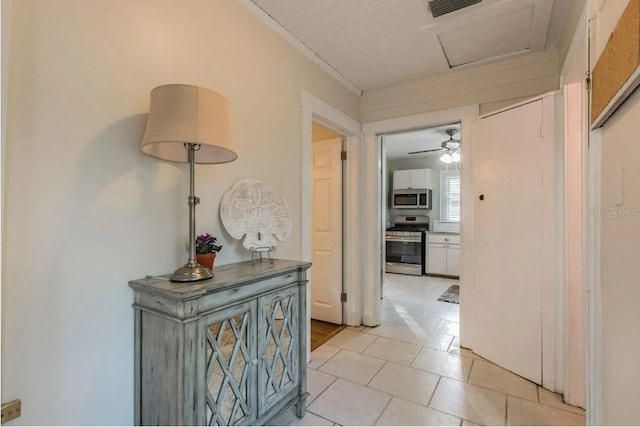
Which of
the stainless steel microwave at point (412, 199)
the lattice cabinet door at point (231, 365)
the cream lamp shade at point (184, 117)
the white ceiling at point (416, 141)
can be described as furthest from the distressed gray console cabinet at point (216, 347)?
the stainless steel microwave at point (412, 199)

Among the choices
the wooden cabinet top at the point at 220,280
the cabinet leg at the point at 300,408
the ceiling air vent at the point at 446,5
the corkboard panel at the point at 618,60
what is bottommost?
the cabinet leg at the point at 300,408

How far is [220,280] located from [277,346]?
1.87ft

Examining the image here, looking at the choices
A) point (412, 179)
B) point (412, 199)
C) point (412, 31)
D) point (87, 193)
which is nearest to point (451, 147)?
point (412, 179)

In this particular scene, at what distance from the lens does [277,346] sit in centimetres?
161

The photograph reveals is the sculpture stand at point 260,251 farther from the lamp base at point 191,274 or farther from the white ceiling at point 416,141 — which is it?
the white ceiling at point 416,141

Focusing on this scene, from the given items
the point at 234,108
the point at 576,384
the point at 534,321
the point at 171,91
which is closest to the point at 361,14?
the point at 234,108

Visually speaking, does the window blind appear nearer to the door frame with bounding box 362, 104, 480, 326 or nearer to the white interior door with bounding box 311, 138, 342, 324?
the door frame with bounding box 362, 104, 480, 326

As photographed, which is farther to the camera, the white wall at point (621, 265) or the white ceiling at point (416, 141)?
the white ceiling at point (416, 141)

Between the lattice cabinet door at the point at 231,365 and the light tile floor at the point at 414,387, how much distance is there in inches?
19.5

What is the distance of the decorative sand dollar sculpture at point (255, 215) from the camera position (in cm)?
170

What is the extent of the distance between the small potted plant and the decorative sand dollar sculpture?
0.15m

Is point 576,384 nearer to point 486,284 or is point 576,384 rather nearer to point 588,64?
point 486,284

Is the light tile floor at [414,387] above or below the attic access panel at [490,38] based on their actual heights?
below

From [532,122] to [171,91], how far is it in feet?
7.90
